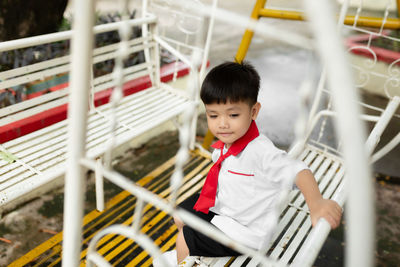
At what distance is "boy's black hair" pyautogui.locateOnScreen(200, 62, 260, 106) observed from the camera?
138 cm

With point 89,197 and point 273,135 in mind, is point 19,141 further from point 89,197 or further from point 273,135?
point 273,135

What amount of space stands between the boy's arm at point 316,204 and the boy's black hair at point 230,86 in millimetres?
387

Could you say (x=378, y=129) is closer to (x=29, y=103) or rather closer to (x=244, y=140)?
(x=244, y=140)

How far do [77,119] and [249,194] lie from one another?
0.83 meters

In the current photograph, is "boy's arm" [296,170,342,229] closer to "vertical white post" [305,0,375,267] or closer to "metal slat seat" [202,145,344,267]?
"metal slat seat" [202,145,344,267]

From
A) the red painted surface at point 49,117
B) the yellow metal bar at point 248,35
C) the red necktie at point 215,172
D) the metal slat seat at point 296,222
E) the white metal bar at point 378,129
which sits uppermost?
the yellow metal bar at point 248,35

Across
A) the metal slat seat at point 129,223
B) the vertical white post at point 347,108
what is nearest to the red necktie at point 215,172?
the metal slat seat at point 129,223

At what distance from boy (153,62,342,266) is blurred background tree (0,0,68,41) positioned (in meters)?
2.74

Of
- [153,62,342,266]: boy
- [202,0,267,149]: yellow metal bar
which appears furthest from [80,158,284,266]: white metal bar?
[202,0,267,149]: yellow metal bar

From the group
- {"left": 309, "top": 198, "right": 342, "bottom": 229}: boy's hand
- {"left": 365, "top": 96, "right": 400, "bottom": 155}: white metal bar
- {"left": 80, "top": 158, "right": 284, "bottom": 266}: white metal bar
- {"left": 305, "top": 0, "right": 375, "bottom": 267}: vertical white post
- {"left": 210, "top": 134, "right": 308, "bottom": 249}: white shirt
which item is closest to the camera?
{"left": 305, "top": 0, "right": 375, "bottom": 267}: vertical white post

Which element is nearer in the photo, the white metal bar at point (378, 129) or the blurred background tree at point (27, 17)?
the white metal bar at point (378, 129)

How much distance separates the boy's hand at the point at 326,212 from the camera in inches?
43.2

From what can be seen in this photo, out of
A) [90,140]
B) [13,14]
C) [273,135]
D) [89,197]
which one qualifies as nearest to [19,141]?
[90,140]

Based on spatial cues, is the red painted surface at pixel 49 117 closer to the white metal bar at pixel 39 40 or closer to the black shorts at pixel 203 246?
the white metal bar at pixel 39 40
